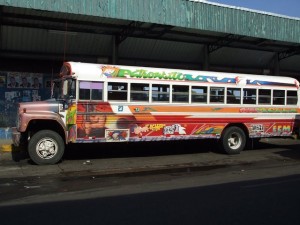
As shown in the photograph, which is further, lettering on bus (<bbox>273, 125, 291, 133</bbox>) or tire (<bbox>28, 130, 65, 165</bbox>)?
lettering on bus (<bbox>273, 125, 291, 133</bbox>)

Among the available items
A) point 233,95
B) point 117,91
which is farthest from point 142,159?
point 233,95

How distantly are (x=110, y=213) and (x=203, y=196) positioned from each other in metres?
1.98

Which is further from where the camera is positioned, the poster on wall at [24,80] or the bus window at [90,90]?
the poster on wall at [24,80]

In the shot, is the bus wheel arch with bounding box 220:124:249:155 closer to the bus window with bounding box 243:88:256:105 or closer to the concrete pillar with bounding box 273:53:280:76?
the bus window with bounding box 243:88:256:105

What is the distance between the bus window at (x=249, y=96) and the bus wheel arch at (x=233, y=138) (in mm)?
857

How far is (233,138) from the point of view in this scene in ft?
46.1

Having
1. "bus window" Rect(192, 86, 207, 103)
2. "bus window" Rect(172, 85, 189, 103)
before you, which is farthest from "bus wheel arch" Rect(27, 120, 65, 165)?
"bus window" Rect(192, 86, 207, 103)

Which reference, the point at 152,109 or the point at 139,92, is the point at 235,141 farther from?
the point at 139,92

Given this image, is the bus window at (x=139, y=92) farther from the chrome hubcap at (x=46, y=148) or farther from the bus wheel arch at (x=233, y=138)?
the bus wheel arch at (x=233, y=138)

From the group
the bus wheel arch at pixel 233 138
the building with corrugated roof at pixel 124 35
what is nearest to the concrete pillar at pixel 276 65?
the building with corrugated roof at pixel 124 35

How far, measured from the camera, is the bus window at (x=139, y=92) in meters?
12.1

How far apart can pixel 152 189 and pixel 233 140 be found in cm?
647

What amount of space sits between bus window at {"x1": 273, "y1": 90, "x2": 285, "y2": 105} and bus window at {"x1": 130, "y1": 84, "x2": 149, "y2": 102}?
5.02 meters

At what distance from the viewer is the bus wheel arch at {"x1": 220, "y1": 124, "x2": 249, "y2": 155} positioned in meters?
13.8
